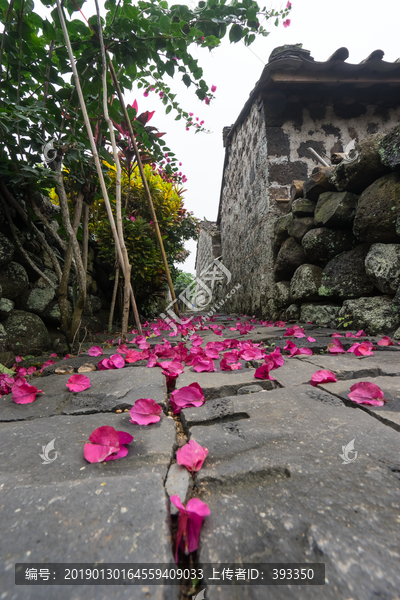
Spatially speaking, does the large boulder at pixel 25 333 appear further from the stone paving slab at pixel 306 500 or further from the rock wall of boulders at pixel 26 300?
the stone paving slab at pixel 306 500

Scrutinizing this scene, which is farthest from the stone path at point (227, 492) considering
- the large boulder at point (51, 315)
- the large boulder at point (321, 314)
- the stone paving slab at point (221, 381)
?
the large boulder at point (321, 314)

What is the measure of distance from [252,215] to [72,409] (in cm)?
437

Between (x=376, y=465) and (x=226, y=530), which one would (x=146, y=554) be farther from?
(x=376, y=465)

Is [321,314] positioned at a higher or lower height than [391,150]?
lower

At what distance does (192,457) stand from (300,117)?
4572 millimetres

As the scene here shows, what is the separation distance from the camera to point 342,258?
98.2 inches

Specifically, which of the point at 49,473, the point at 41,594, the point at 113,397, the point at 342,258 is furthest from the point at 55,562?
the point at 342,258

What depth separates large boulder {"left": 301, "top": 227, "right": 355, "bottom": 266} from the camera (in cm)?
A: 255

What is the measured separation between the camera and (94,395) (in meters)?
1.14

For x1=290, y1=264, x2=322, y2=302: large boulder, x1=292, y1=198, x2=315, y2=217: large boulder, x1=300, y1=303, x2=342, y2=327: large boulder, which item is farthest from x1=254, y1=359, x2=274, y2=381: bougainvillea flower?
x1=292, y1=198, x2=315, y2=217: large boulder

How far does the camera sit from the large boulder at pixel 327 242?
255cm

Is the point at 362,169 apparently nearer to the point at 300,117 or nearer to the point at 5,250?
the point at 300,117

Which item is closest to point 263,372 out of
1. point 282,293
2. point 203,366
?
point 203,366

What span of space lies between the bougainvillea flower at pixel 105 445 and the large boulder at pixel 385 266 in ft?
6.67
